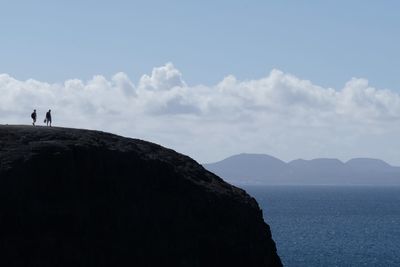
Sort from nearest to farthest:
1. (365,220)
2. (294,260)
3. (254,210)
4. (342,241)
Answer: (254,210) < (294,260) < (342,241) < (365,220)

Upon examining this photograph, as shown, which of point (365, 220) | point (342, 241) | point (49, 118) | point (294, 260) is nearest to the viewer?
point (49, 118)

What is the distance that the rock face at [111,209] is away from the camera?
1700 inches

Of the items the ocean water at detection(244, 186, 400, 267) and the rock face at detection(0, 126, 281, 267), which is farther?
the ocean water at detection(244, 186, 400, 267)

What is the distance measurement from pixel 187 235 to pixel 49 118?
1593 centimetres

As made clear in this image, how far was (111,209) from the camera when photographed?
46.5 metres

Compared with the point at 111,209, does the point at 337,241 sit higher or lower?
lower

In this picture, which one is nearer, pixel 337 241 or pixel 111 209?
pixel 111 209

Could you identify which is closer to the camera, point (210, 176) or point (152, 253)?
point (152, 253)

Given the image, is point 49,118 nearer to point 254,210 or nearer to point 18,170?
A: point 18,170

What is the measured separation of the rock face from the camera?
4319 centimetres

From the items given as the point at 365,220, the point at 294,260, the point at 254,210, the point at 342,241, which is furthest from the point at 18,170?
the point at 365,220

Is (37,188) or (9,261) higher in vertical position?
(37,188)

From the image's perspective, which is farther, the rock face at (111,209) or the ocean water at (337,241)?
the ocean water at (337,241)

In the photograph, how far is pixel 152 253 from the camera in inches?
1823
